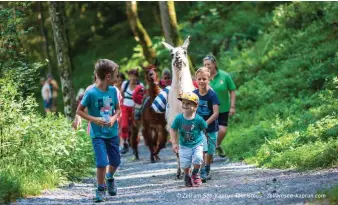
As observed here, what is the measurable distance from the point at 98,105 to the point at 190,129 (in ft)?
5.26

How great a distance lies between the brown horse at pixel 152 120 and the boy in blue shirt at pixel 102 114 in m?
5.83

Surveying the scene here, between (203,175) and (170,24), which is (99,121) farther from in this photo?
(170,24)

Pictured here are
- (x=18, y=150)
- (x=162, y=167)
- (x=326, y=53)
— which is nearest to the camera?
(x=18, y=150)

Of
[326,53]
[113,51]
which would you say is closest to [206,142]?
[326,53]

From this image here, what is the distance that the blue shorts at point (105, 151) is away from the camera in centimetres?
994

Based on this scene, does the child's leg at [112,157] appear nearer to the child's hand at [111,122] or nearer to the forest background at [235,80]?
the child's hand at [111,122]

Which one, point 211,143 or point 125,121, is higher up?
point 125,121

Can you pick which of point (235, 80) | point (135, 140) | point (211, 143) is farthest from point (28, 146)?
point (235, 80)

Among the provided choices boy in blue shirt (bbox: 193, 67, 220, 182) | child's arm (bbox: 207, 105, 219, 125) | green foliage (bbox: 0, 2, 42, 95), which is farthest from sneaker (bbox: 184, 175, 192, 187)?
green foliage (bbox: 0, 2, 42, 95)

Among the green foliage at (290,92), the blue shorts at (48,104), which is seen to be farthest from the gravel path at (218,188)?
the blue shorts at (48,104)

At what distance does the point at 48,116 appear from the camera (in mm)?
13195

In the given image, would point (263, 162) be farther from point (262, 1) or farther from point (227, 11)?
point (227, 11)

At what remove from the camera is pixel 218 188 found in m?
10.3

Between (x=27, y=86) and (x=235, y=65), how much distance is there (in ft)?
39.7
